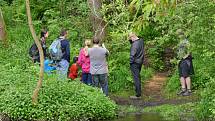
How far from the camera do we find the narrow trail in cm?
1348

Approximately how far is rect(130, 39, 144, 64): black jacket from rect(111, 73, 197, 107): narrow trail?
1104mm

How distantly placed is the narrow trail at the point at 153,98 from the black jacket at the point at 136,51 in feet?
3.62

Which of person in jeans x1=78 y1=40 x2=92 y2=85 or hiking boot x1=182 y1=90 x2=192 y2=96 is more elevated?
person in jeans x1=78 y1=40 x2=92 y2=85

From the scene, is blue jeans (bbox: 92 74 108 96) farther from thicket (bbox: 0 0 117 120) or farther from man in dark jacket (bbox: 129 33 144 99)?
man in dark jacket (bbox: 129 33 144 99)

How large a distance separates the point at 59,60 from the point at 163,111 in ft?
12.3

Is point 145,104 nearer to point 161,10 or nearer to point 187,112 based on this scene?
point 187,112

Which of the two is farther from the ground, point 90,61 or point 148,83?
point 90,61

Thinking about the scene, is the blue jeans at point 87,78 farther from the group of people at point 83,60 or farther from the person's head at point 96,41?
the person's head at point 96,41

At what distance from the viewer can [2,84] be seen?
39.5 feet

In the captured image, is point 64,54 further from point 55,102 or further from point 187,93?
point 187,93

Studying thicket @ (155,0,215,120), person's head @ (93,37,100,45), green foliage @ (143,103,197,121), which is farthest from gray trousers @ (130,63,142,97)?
thicket @ (155,0,215,120)

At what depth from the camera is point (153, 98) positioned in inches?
557

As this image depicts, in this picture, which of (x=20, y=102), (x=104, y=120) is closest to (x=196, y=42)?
(x=104, y=120)

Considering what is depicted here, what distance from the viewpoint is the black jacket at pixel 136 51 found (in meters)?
13.9
